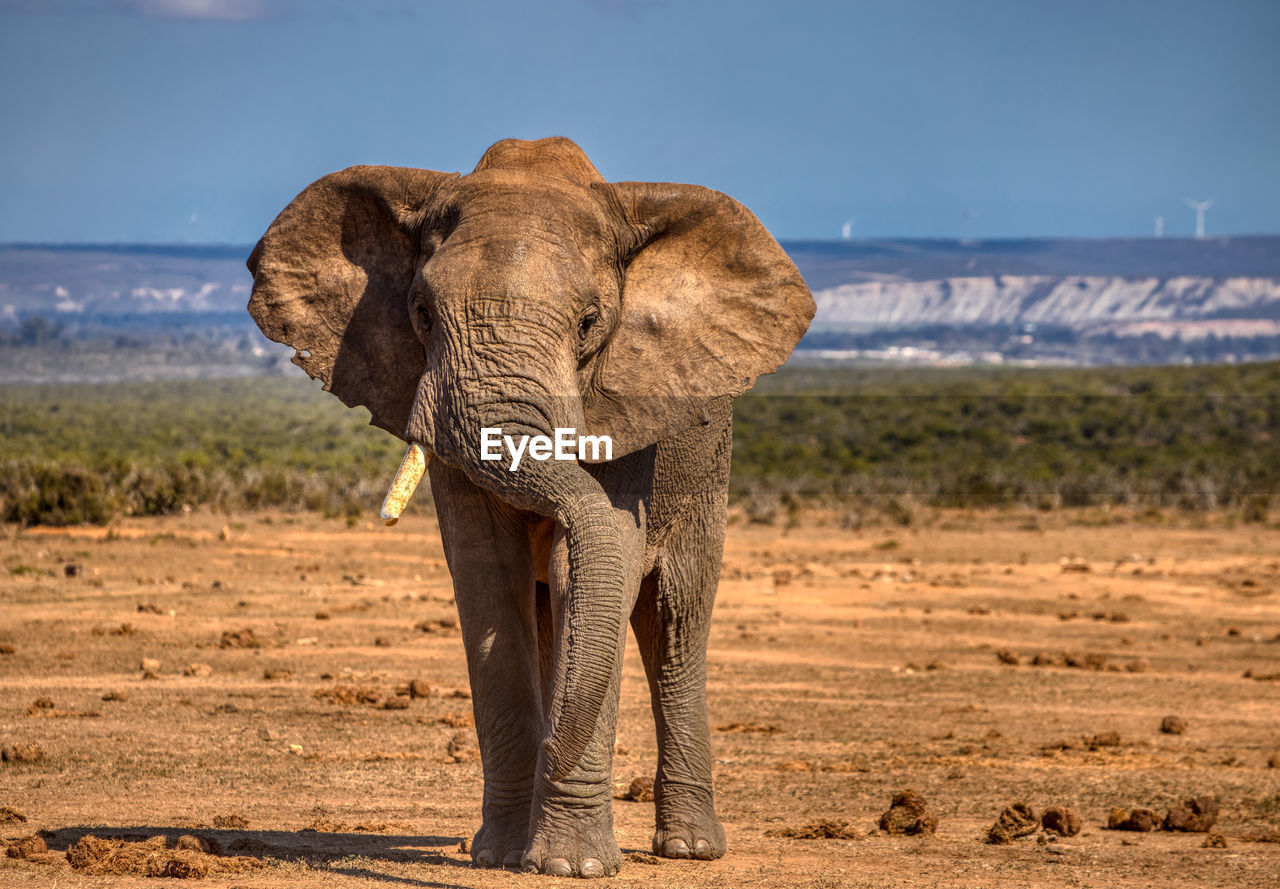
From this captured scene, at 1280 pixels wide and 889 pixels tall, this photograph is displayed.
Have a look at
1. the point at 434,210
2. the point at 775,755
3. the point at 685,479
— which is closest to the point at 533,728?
the point at 685,479

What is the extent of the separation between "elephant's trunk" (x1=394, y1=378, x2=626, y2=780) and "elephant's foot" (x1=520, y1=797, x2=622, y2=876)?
15.4 inches

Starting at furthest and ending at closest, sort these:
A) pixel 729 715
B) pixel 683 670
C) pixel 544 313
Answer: pixel 729 715 → pixel 683 670 → pixel 544 313

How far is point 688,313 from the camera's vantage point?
7.51 m

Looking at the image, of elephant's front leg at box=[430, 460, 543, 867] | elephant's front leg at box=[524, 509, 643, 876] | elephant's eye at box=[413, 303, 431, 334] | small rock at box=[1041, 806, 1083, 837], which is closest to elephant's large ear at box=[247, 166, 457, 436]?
elephant's eye at box=[413, 303, 431, 334]

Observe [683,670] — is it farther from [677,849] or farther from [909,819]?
[909,819]

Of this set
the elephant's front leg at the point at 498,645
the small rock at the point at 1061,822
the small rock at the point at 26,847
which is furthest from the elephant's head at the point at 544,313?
the small rock at the point at 1061,822

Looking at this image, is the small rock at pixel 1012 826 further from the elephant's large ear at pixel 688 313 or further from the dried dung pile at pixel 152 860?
the dried dung pile at pixel 152 860

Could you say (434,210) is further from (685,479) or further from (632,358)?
(685,479)

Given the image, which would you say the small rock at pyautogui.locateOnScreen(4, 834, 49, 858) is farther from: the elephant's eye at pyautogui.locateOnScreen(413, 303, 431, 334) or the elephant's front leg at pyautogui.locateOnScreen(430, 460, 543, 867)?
the elephant's eye at pyautogui.locateOnScreen(413, 303, 431, 334)

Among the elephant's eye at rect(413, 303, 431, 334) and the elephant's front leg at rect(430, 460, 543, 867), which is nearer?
the elephant's eye at rect(413, 303, 431, 334)

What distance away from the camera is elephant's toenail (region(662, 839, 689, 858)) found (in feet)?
26.8

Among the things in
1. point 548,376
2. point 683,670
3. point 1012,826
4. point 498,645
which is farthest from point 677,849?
point 548,376

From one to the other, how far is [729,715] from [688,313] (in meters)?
6.16
